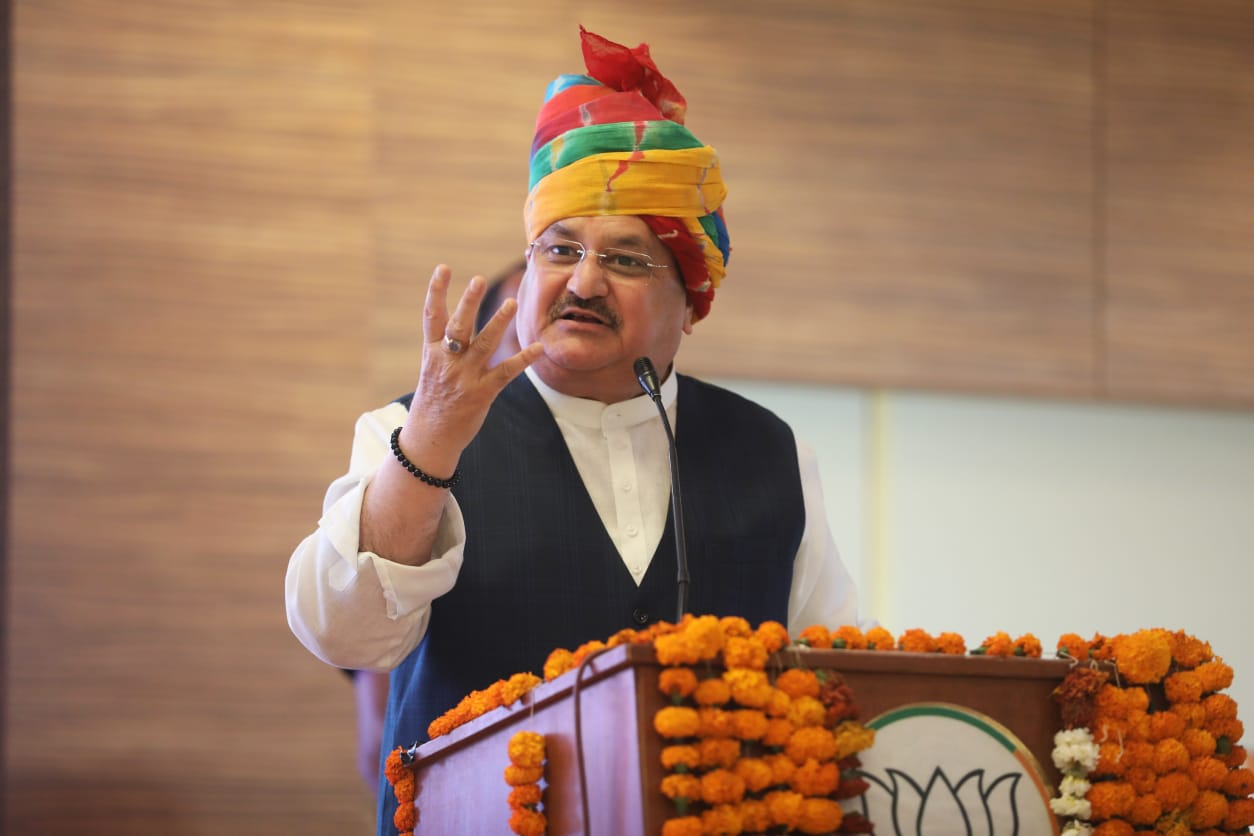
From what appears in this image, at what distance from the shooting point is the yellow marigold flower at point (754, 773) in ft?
4.83

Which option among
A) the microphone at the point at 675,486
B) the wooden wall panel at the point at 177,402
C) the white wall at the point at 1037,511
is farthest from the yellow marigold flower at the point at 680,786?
the white wall at the point at 1037,511

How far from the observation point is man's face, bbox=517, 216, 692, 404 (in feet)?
7.45

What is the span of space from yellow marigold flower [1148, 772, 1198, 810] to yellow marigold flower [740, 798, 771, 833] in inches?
18.4

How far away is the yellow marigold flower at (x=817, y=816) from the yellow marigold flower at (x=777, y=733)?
6 centimetres

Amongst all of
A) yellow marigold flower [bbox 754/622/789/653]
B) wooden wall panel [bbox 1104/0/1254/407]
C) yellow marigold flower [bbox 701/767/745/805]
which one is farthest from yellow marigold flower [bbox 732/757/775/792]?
wooden wall panel [bbox 1104/0/1254/407]

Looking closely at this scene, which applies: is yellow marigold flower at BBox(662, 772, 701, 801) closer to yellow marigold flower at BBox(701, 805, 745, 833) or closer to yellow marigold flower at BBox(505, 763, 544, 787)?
yellow marigold flower at BBox(701, 805, 745, 833)

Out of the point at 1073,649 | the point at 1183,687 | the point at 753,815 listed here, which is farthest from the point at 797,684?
the point at 1183,687

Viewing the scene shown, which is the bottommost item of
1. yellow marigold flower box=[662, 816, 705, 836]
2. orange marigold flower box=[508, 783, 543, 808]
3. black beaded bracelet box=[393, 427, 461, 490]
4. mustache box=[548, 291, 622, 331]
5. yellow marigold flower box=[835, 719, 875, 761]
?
yellow marigold flower box=[662, 816, 705, 836]

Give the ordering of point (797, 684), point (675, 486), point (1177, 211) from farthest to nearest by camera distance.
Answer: point (1177, 211), point (675, 486), point (797, 684)

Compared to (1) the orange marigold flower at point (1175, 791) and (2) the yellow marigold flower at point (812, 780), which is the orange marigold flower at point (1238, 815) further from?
(2) the yellow marigold flower at point (812, 780)

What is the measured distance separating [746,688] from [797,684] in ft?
0.21

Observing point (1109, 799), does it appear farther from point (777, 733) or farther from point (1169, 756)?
point (777, 733)

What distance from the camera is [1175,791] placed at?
167cm

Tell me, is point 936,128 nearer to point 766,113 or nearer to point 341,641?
point 766,113
